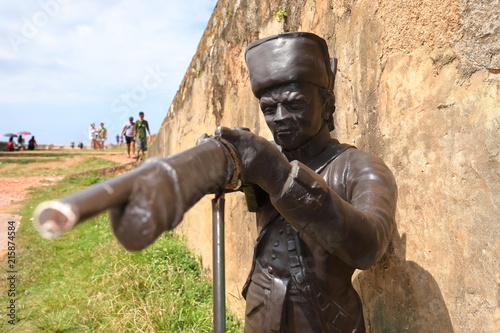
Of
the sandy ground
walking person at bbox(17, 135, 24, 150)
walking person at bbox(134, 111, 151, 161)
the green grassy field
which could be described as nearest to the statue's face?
the green grassy field

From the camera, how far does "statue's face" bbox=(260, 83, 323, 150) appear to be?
1626 mm

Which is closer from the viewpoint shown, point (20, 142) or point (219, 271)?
point (219, 271)

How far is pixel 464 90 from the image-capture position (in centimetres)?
171

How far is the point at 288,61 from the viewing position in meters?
1.62

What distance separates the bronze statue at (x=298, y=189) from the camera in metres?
1.25

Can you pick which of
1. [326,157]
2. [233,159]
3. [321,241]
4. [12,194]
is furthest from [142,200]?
[12,194]

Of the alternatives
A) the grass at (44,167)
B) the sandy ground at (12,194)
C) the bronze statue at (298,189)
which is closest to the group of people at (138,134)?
the grass at (44,167)

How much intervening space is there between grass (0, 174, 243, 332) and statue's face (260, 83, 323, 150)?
2383 millimetres

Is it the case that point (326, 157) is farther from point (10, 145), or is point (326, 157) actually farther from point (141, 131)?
point (10, 145)

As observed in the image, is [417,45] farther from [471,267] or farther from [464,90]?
[471,267]

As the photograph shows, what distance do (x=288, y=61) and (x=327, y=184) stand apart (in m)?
0.45

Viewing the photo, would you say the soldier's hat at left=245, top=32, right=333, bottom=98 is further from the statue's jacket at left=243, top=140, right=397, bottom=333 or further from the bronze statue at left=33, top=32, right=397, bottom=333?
the statue's jacket at left=243, top=140, right=397, bottom=333

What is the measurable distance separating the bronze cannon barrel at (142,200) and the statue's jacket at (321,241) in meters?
0.30

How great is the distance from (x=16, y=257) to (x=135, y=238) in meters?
5.70
